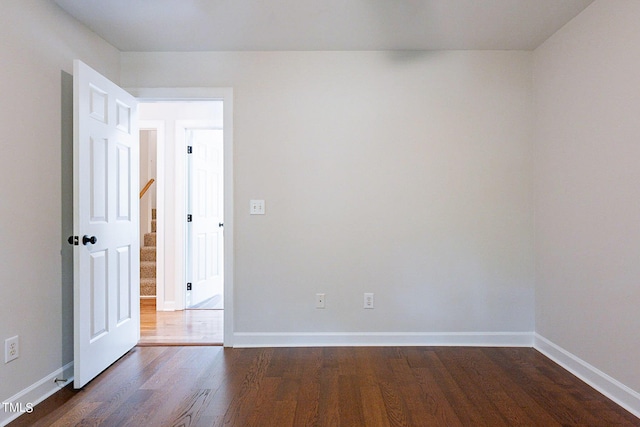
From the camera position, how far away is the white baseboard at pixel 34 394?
1.91m

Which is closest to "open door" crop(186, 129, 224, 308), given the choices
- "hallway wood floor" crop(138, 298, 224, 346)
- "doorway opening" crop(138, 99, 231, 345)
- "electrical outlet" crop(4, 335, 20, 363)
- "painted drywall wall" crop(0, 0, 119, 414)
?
"doorway opening" crop(138, 99, 231, 345)

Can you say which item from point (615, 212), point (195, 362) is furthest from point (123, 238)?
point (615, 212)

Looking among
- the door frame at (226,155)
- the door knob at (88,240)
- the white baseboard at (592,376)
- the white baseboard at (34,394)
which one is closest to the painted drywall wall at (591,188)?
the white baseboard at (592,376)

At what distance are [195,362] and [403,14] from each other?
2.78 m

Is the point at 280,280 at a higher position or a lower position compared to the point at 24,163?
lower

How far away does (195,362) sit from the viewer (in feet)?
8.86

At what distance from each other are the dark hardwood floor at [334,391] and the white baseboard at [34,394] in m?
0.05

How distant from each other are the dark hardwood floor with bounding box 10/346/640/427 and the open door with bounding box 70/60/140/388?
234 millimetres

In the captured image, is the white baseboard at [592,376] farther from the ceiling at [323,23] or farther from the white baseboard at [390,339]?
the ceiling at [323,23]

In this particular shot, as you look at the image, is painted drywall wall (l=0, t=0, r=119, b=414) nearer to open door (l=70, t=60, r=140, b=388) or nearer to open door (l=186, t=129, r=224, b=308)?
open door (l=70, t=60, r=140, b=388)

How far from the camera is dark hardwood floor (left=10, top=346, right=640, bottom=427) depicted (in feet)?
6.37

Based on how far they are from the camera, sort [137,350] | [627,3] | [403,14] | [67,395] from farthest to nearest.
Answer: [137,350] → [403,14] → [67,395] → [627,3]

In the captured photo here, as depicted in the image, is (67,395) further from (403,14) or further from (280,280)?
(403,14)

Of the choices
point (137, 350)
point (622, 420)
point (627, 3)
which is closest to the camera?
point (622, 420)
